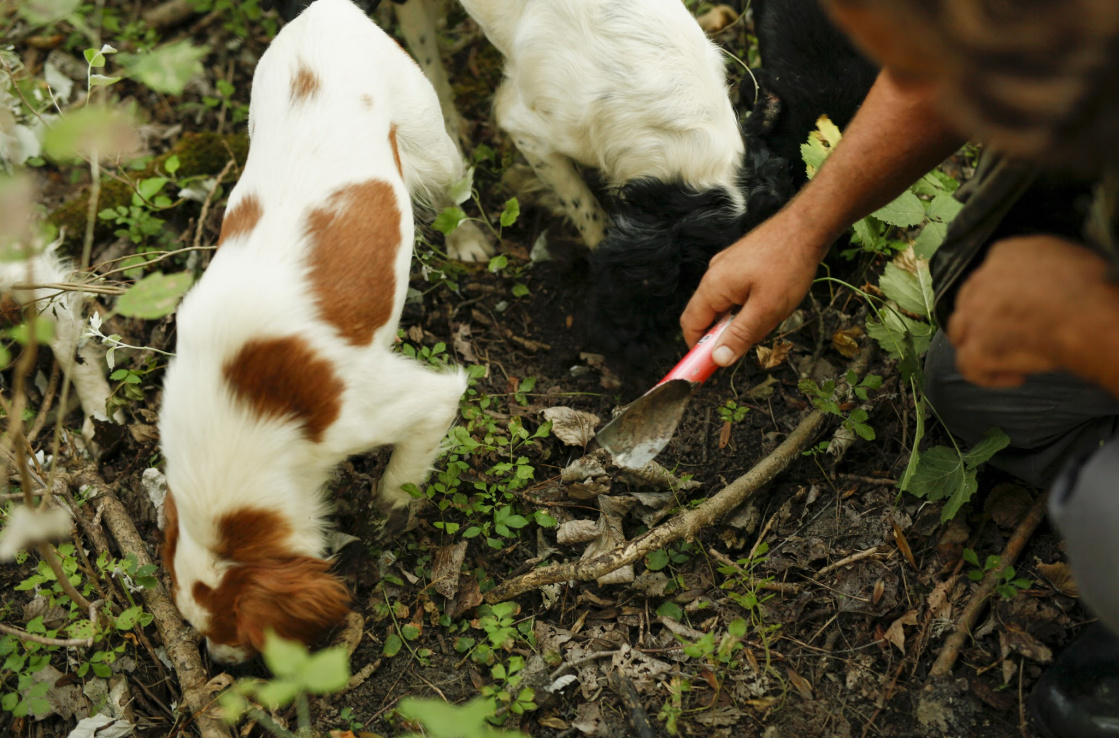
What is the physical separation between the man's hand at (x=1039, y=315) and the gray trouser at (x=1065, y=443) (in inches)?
12.6

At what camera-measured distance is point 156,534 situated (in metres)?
2.63

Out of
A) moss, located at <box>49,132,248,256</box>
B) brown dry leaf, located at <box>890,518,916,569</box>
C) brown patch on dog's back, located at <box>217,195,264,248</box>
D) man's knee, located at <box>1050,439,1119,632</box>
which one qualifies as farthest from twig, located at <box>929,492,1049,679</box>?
moss, located at <box>49,132,248,256</box>

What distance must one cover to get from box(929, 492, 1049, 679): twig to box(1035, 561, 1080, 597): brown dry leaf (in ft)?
0.25

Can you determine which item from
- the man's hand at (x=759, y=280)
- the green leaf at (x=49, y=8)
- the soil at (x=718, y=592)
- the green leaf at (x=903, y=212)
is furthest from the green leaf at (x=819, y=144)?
the green leaf at (x=49, y=8)

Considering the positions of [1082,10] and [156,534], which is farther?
[156,534]

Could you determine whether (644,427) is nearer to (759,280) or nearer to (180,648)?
(759,280)

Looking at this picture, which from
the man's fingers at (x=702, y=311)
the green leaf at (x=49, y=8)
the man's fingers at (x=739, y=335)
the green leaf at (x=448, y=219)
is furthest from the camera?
the green leaf at (x=448, y=219)

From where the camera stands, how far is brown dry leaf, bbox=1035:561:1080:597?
218 centimetres

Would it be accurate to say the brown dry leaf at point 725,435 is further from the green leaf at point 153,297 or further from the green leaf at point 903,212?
the green leaf at point 153,297

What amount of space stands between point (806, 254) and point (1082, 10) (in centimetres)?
111

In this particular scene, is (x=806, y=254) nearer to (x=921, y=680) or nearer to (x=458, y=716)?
(x=921, y=680)

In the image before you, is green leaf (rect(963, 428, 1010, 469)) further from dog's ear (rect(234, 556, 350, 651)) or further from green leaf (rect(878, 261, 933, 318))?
dog's ear (rect(234, 556, 350, 651))

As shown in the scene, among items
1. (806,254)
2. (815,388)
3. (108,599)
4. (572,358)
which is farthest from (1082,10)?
(108,599)

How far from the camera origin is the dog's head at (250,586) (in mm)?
1923
